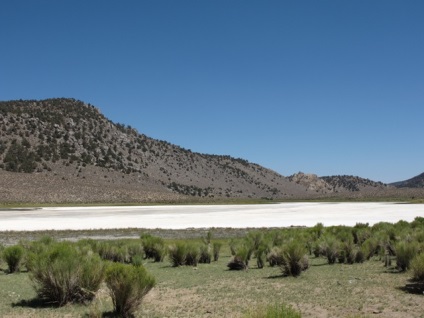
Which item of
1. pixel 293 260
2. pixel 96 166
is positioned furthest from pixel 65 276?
pixel 96 166

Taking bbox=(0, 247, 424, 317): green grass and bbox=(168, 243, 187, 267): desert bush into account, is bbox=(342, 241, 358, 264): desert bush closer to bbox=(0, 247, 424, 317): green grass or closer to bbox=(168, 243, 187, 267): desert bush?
bbox=(0, 247, 424, 317): green grass

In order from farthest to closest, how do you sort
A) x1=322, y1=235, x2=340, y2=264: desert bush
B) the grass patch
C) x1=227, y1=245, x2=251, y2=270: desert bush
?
x1=322, y1=235, x2=340, y2=264: desert bush → x1=227, y1=245, x2=251, y2=270: desert bush → the grass patch

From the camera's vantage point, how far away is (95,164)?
396 ft

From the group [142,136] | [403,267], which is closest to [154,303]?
[403,267]

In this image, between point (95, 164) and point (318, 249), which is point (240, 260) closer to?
point (318, 249)

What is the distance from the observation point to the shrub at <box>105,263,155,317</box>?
10.5 metres

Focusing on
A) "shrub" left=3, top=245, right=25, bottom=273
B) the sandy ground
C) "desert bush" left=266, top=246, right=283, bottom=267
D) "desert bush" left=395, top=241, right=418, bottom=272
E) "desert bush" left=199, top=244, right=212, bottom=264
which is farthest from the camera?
the sandy ground

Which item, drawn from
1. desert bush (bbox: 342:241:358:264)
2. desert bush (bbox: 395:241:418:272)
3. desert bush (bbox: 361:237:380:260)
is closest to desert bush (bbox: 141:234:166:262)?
desert bush (bbox: 342:241:358:264)

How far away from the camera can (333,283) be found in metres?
14.2

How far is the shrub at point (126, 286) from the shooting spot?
34.3ft

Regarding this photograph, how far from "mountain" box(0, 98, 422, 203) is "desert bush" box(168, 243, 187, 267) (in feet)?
236

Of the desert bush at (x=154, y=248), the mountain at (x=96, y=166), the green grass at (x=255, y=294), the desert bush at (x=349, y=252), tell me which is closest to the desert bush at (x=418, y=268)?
the green grass at (x=255, y=294)

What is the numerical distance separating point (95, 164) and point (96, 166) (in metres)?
1.50

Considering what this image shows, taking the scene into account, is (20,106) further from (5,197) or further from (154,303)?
(154,303)
